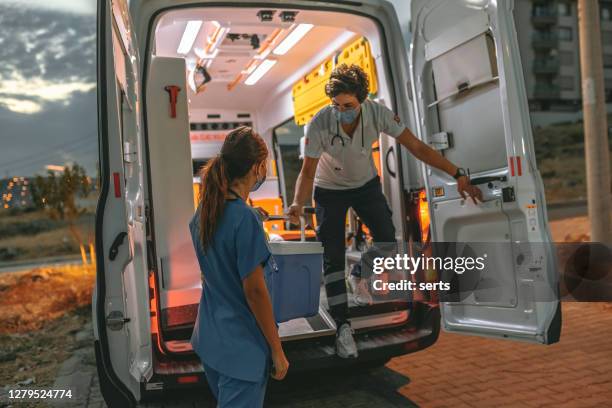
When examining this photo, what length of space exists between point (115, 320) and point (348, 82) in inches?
74.8

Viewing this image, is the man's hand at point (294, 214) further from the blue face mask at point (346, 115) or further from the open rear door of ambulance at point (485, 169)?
the open rear door of ambulance at point (485, 169)

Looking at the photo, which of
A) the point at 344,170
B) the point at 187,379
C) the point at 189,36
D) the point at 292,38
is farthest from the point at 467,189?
the point at 189,36

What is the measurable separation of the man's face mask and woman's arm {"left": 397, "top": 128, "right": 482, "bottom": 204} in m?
0.32

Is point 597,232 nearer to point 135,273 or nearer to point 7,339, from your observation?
point 135,273

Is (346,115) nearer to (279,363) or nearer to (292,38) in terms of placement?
(279,363)

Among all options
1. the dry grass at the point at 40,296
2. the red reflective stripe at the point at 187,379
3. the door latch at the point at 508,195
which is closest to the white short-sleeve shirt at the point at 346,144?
the door latch at the point at 508,195

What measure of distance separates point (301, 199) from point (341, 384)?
149 centimetres

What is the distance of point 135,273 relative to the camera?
10.1 feet

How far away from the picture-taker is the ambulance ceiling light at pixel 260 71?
23.1 feet

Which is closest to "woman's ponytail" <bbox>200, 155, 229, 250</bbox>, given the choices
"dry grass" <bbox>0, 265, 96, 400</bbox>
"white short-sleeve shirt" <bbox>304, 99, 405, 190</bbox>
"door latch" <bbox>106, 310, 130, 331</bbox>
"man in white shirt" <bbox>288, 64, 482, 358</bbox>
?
"door latch" <bbox>106, 310, 130, 331</bbox>

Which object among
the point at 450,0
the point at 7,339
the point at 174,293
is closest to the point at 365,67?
the point at 450,0

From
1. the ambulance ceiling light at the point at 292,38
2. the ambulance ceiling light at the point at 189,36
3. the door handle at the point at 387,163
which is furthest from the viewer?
the ambulance ceiling light at the point at 189,36

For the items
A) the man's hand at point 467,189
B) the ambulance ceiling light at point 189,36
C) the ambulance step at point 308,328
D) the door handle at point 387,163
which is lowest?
the ambulance step at point 308,328

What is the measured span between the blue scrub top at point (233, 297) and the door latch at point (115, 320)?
3.06 ft
